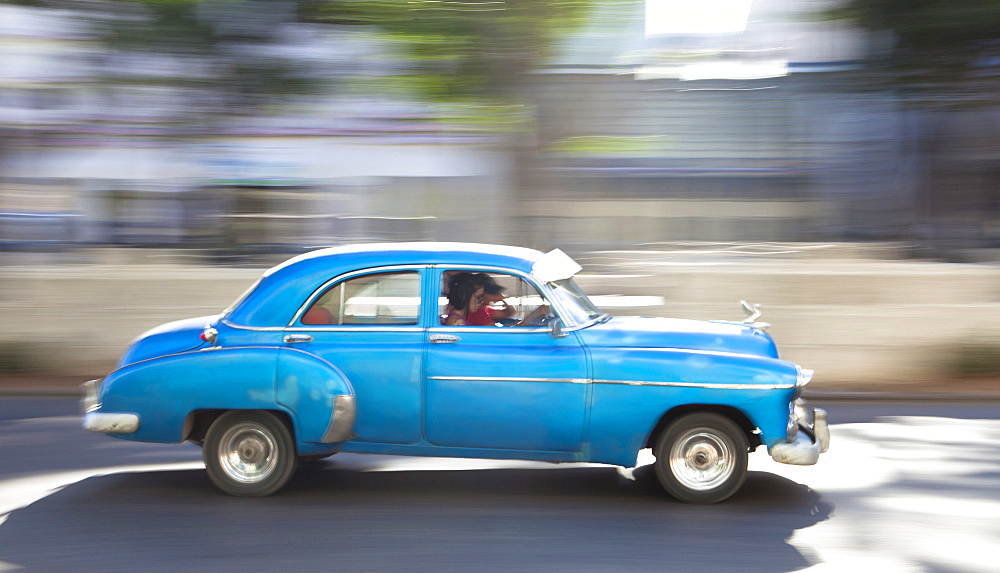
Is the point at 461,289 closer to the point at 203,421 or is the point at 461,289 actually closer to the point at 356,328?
the point at 356,328

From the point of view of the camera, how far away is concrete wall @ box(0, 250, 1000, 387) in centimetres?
1173

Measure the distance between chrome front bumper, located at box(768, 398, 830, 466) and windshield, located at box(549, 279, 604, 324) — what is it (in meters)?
1.33

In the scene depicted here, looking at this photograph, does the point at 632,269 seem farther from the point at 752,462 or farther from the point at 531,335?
the point at 531,335

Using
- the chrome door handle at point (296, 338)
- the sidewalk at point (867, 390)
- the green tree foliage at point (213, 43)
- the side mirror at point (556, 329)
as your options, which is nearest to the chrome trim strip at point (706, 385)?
the side mirror at point (556, 329)

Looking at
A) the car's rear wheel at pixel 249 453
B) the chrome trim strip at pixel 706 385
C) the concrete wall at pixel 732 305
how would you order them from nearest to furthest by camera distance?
1. the chrome trim strip at pixel 706 385
2. the car's rear wheel at pixel 249 453
3. the concrete wall at pixel 732 305

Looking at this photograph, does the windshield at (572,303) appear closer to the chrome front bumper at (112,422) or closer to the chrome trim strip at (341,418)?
the chrome trim strip at (341,418)

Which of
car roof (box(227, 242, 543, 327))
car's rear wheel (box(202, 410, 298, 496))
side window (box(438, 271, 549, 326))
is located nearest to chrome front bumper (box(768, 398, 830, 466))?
side window (box(438, 271, 549, 326))

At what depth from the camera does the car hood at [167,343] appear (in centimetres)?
608

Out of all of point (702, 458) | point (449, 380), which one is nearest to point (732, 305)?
point (702, 458)

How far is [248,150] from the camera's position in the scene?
2134 centimetres

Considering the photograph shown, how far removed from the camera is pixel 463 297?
604 centimetres

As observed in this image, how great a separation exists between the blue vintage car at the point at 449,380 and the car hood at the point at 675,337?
13 mm

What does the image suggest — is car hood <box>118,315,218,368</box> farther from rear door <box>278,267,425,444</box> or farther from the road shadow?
the road shadow

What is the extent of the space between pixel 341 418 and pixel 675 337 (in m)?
2.03
